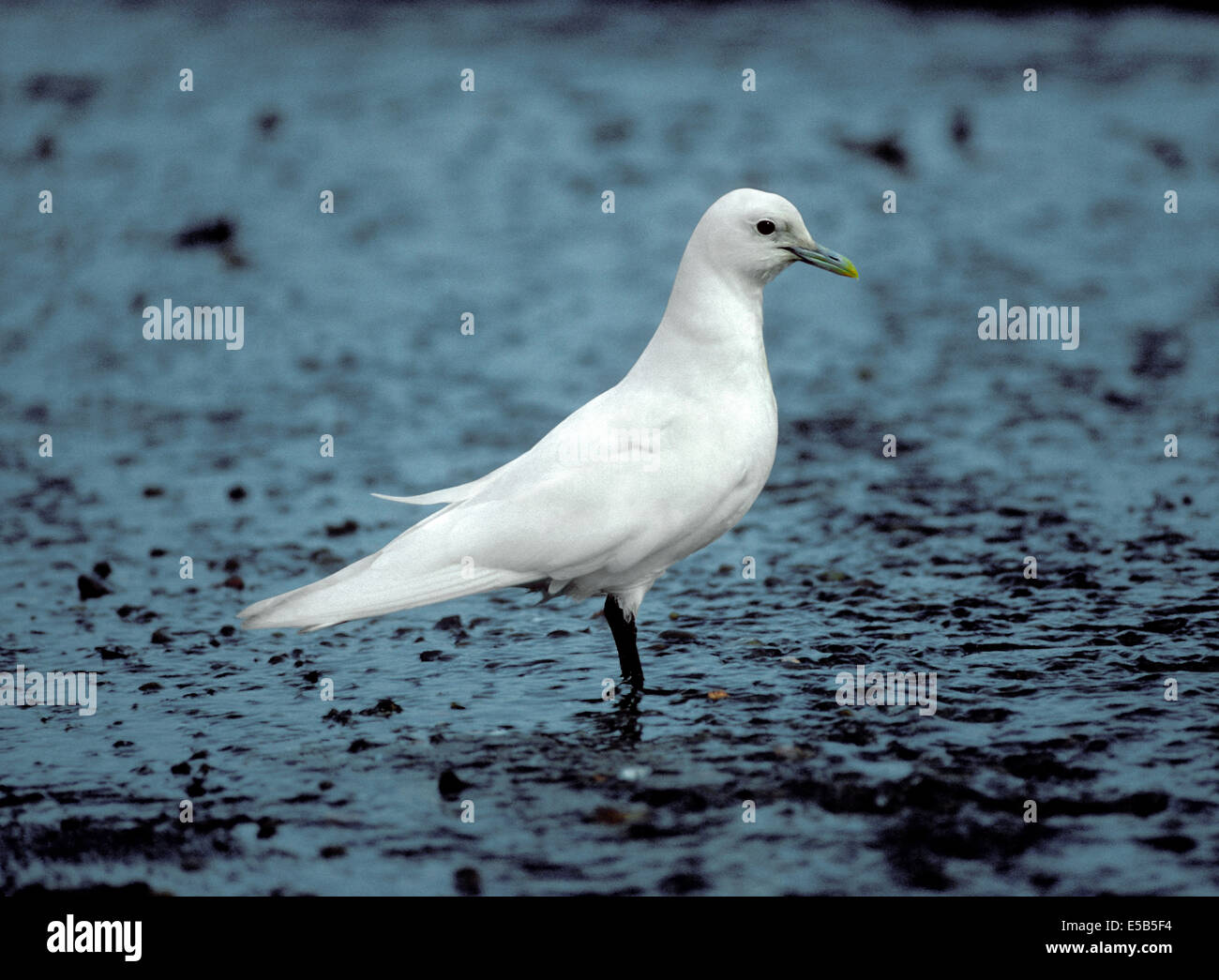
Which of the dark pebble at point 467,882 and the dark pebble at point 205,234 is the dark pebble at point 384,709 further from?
the dark pebble at point 205,234

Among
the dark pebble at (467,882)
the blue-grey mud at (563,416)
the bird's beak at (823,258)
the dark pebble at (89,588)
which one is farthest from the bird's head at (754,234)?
the dark pebble at (89,588)

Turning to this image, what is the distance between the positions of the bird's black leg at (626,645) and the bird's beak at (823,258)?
6.33 feet

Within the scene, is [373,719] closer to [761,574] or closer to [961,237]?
[761,574]

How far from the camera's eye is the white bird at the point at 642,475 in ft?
22.8

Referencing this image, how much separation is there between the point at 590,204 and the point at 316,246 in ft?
12.3

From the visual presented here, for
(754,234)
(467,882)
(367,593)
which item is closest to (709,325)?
(754,234)

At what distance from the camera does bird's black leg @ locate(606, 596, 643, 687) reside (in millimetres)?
7496

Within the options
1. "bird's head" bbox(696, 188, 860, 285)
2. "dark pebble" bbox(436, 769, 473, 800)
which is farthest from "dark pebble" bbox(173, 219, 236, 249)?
"dark pebble" bbox(436, 769, 473, 800)

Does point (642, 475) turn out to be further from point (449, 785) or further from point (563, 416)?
point (563, 416)

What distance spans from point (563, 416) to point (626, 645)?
5419 millimetres

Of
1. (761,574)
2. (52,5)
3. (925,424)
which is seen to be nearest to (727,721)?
(761,574)

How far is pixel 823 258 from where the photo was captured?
7.31 m

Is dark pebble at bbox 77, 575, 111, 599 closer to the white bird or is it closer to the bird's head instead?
the white bird

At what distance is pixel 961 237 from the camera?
59.3 ft
